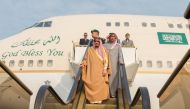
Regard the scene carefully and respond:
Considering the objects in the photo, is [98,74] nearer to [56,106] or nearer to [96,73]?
[96,73]

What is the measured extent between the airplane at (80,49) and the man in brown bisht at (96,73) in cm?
422

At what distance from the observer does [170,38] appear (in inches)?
528

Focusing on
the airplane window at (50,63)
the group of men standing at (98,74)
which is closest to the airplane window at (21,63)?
the airplane window at (50,63)

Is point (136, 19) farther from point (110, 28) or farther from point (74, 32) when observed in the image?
point (74, 32)

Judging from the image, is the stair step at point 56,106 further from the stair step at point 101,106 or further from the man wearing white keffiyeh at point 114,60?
the man wearing white keffiyeh at point 114,60

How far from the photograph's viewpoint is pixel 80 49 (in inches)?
445

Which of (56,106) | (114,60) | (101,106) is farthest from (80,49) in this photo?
(56,106)

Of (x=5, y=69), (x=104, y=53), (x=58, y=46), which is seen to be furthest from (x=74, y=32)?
(x=5, y=69)

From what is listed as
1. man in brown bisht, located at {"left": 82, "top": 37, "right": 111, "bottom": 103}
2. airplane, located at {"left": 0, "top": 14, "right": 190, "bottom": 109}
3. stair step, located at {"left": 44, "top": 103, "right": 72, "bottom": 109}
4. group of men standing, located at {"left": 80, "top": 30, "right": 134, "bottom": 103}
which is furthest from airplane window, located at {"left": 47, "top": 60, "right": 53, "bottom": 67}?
stair step, located at {"left": 44, "top": 103, "right": 72, "bottom": 109}

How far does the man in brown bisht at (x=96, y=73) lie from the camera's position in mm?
6125

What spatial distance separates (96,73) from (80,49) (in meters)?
5.01

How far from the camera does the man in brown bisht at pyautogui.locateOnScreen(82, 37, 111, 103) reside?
20.1 ft

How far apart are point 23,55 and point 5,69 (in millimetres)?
8050

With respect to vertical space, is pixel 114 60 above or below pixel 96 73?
above
